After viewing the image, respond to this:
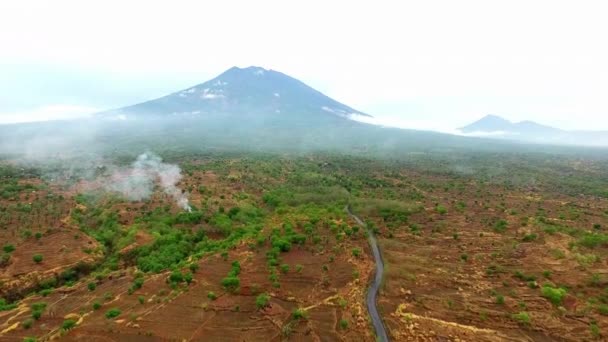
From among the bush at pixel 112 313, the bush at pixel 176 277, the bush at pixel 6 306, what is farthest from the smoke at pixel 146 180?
the bush at pixel 112 313

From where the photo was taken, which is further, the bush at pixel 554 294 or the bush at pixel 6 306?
the bush at pixel 554 294

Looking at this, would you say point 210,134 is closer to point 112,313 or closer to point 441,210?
point 441,210

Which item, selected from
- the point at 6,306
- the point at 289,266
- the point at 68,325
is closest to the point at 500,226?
the point at 289,266

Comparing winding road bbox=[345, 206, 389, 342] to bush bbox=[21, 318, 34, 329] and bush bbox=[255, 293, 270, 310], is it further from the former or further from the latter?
bush bbox=[21, 318, 34, 329]

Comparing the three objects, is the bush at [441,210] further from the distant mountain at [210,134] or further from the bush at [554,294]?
the distant mountain at [210,134]

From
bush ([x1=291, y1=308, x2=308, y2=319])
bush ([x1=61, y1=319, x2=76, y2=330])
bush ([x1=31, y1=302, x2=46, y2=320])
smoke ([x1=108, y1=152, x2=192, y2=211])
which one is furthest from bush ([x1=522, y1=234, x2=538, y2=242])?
bush ([x1=31, y1=302, x2=46, y2=320])

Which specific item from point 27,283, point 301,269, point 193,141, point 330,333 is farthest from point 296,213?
point 193,141

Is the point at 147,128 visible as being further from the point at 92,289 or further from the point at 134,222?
the point at 92,289
